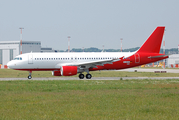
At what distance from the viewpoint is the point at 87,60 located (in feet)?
130

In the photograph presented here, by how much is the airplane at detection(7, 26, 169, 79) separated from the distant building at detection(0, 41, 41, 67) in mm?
110242

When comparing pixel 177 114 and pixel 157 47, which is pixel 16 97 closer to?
pixel 177 114

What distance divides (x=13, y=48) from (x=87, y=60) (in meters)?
116

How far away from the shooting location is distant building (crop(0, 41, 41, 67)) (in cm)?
14812

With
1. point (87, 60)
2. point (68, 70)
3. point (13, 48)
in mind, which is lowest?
point (68, 70)

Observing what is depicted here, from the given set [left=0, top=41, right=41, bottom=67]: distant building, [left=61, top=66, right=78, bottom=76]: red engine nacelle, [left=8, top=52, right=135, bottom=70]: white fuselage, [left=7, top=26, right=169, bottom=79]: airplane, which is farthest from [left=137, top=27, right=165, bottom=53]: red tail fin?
[left=0, top=41, right=41, bottom=67]: distant building

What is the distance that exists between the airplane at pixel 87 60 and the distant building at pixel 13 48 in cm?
11024

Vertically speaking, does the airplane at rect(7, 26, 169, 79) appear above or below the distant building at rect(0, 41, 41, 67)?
below

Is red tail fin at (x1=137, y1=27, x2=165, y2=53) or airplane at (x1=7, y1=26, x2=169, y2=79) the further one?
red tail fin at (x1=137, y1=27, x2=165, y2=53)

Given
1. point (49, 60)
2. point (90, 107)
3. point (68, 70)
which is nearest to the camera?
point (90, 107)

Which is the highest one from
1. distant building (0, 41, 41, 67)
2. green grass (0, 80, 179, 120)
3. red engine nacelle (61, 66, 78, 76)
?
distant building (0, 41, 41, 67)

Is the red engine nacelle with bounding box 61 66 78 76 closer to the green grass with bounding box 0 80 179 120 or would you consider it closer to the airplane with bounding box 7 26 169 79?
the airplane with bounding box 7 26 169 79

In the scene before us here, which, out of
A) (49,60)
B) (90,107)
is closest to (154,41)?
(49,60)

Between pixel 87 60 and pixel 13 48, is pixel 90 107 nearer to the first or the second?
pixel 87 60
